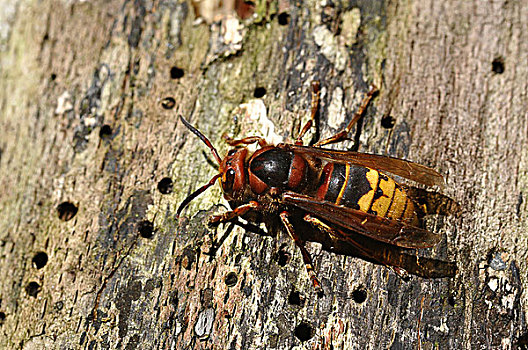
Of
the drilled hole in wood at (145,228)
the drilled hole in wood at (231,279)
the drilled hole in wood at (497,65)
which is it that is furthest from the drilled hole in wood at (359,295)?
the drilled hole in wood at (497,65)

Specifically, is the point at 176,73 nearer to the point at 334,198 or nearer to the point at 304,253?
the point at 334,198

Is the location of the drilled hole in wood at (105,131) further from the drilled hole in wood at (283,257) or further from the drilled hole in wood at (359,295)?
the drilled hole in wood at (359,295)

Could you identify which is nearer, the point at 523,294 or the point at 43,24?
the point at 523,294

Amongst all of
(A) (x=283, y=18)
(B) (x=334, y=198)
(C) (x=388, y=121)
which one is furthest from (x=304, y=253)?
(A) (x=283, y=18)

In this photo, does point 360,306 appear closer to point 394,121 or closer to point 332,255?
point 332,255

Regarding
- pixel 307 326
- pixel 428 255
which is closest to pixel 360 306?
pixel 307 326
